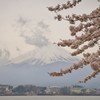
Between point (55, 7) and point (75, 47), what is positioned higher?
point (55, 7)

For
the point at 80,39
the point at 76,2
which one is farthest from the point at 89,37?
the point at 76,2

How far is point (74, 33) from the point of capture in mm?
14148

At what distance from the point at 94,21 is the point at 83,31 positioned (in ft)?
2.40

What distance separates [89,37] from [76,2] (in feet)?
4.49

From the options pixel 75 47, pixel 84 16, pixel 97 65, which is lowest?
pixel 97 65

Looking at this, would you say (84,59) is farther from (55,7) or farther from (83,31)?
(55,7)

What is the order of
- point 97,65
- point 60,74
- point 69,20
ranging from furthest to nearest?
1. point 60,74
2. point 69,20
3. point 97,65

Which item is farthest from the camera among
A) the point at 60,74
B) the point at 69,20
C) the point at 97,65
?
the point at 60,74

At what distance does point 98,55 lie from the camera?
13531mm

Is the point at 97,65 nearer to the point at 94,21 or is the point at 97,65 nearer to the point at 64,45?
the point at 94,21

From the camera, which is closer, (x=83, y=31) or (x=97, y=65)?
(x=97, y=65)

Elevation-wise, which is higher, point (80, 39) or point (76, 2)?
point (76, 2)

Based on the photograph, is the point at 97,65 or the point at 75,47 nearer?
the point at 97,65

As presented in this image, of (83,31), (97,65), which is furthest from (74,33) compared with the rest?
(97,65)
